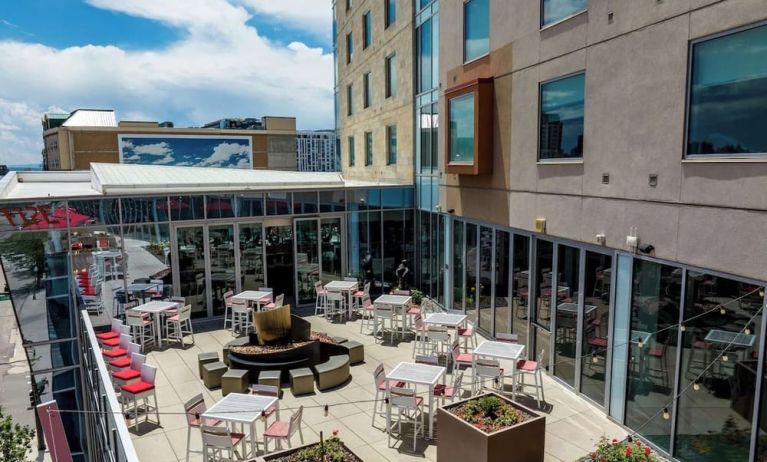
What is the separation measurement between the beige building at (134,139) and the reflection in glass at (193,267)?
51659 millimetres

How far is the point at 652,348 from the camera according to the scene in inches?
310

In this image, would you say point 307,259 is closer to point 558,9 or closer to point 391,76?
point 391,76

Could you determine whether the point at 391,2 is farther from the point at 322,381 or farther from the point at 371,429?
the point at 371,429

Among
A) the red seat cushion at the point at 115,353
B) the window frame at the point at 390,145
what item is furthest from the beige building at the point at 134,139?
the red seat cushion at the point at 115,353

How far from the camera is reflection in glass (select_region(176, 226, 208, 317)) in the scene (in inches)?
614

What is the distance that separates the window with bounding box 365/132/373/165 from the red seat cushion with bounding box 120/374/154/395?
1436 centimetres

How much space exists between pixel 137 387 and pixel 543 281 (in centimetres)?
792

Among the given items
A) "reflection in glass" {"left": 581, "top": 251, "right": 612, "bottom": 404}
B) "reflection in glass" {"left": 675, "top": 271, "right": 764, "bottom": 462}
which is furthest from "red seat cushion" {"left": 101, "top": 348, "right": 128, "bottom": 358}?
"reflection in glass" {"left": 675, "top": 271, "right": 764, "bottom": 462}

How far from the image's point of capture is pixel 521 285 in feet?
37.8

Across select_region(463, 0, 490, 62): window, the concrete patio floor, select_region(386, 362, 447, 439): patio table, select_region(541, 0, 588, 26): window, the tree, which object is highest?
select_region(463, 0, 490, 62): window

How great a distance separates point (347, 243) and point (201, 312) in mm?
5215

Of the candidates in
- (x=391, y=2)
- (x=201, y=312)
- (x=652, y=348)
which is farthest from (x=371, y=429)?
(x=391, y=2)

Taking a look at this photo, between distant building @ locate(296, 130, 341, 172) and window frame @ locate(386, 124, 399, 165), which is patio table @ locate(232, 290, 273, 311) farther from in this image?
distant building @ locate(296, 130, 341, 172)

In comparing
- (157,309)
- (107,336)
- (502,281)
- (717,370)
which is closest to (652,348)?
(717,370)
